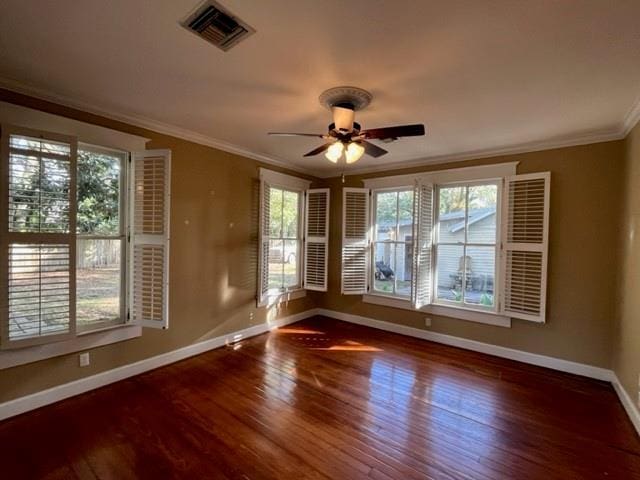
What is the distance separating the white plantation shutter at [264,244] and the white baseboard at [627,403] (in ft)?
12.4

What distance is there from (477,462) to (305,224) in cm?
368

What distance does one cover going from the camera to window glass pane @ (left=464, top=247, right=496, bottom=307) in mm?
3863

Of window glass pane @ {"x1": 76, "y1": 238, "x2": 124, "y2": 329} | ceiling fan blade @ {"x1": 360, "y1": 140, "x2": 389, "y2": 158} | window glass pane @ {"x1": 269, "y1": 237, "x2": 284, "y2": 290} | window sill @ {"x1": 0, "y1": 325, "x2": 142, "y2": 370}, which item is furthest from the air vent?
window glass pane @ {"x1": 269, "y1": 237, "x2": 284, "y2": 290}

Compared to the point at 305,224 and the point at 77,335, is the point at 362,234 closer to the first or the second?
the point at 305,224

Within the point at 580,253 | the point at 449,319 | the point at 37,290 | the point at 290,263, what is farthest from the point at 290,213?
the point at 580,253

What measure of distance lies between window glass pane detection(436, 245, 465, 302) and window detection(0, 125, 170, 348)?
348 cm

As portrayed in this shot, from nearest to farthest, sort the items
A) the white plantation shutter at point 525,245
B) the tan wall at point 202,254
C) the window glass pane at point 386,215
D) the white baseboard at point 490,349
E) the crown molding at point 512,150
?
the tan wall at point 202,254 → the crown molding at point 512,150 → the white baseboard at point 490,349 → the white plantation shutter at point 525,245 → the window glass pane at point 386,215

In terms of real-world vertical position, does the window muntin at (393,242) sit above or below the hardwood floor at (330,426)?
above

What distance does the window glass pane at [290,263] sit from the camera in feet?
15.8

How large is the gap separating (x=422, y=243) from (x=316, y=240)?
64.5 inches

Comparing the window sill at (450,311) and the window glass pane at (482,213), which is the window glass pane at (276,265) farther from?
the window glass pane at (482,213)

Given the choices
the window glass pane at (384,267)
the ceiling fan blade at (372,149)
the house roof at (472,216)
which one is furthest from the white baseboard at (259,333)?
the ceiling fan blade at (372,149)

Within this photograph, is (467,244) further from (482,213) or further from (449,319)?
(449,319)

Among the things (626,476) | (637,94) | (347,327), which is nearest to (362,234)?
(347,327)
